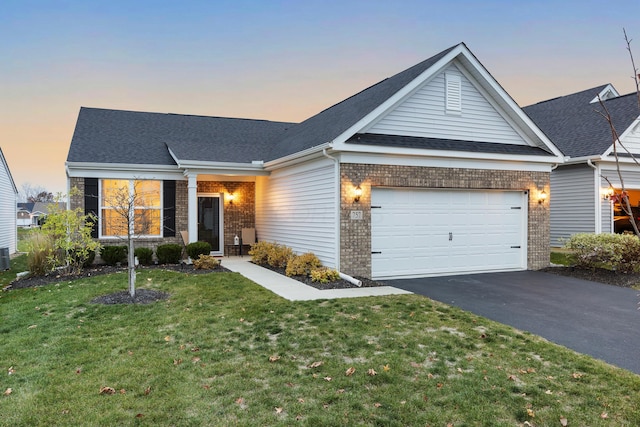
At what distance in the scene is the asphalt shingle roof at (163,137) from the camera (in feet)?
46.2

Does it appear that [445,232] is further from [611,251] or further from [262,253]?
[262,253]

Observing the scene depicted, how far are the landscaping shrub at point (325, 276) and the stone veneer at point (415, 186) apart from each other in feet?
1.17

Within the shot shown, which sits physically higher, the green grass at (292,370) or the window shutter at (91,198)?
the window shutter at (91,198)

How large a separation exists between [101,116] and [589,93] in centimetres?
2078

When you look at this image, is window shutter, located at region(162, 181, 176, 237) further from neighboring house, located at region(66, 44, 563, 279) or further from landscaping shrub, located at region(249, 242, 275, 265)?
landscaping shrub, located at region(249, 242, 275, 265)

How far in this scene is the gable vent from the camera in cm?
1157

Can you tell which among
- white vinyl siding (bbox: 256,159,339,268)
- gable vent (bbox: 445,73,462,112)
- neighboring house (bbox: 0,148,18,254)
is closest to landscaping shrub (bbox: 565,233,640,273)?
gable vent (bbox: 445,73,462,112)

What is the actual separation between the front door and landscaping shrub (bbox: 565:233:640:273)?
11.6 metres

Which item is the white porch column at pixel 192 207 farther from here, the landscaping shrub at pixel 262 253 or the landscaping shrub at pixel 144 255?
the landscaping shrub at pixel 262 253

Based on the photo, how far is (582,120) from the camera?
1719 centimetres

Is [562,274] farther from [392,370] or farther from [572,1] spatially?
[392,370]

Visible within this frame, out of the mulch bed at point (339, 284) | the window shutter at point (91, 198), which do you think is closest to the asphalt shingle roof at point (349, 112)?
the mulch bed at point (339, 284)

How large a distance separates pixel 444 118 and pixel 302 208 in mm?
4662

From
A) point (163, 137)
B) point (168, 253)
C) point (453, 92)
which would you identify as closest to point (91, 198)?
point (168, 253)
